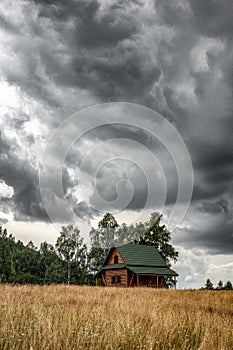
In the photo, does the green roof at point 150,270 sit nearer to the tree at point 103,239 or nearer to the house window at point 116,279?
the house window at point 116,279

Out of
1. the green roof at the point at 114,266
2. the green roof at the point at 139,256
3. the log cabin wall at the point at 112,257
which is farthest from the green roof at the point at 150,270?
the log cabin wall at the point at 112,257

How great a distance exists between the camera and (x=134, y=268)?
41.5 meters

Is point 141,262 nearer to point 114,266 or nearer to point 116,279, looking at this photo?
point 114,266

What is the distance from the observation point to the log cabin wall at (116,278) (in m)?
42.1

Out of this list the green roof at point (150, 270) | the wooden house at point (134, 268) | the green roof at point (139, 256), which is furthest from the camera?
the green roof at point (139, 256)

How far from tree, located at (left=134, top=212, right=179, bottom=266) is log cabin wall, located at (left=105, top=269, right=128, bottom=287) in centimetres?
1504

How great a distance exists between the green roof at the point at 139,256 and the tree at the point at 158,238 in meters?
12.4

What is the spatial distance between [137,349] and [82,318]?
169 centimetres

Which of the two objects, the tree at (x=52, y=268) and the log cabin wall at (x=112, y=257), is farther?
the tree at (x=52, y=268)

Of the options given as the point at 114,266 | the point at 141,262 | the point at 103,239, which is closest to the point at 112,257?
the point at 114,266

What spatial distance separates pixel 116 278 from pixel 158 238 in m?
17.8

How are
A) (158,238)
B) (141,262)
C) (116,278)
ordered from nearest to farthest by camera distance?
(141,262), (116,278), (158,238)

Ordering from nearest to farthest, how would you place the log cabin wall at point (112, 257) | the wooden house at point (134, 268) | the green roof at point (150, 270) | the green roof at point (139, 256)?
the green roof at point (150, 270)
the wooden house at point (134, 268)
the green roof at point (139, 256)
the log cabin wall at point (112, 257)

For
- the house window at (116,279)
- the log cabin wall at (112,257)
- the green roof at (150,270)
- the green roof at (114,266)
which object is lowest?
the house window at (116,279)
